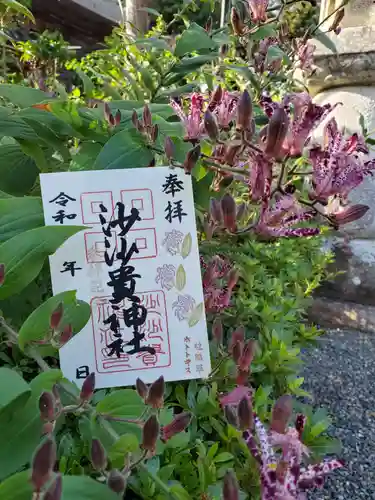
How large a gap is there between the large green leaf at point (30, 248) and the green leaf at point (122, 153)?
0.22 m

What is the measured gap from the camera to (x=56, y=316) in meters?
0.46

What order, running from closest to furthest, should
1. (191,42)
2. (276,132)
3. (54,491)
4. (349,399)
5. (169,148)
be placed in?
(54,491)
(276,132)
(169,148)
(191,42)
(349,399)

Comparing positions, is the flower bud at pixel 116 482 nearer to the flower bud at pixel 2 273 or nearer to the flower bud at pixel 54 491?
the flower bud at pixel 54 491

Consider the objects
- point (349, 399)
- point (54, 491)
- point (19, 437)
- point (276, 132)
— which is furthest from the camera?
point (349, 399)

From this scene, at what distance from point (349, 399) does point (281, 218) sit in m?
1.09

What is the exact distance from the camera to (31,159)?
783mm

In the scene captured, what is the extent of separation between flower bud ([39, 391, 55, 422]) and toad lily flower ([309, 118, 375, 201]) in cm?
35

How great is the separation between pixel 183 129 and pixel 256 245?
1.98ft

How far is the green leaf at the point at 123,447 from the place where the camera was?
1.35 ft

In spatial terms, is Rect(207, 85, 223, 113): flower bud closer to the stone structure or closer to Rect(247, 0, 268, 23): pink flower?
Rect(247, 0, 268, 23): pink flower

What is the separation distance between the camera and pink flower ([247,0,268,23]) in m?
0.97

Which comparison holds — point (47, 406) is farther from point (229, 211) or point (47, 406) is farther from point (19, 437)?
point (229, 211)

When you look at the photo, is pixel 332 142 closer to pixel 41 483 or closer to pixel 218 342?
pixel 218 342

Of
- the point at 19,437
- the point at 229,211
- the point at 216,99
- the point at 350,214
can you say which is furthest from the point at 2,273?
the point at 216,99
